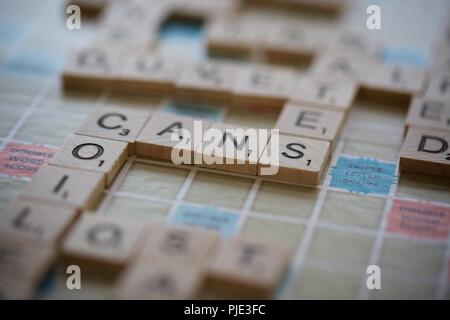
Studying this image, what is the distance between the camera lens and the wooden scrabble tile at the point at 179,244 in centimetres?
177

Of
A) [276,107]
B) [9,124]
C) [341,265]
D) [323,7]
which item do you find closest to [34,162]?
[9,124]

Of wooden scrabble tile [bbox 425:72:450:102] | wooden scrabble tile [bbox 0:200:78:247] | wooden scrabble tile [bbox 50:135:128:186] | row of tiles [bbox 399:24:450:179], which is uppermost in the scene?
wooden scrabble tile [bbox 425:72:450:102]

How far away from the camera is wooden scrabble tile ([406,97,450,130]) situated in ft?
7.71

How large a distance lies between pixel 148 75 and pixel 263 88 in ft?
1.41

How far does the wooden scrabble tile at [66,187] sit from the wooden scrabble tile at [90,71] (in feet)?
1.93

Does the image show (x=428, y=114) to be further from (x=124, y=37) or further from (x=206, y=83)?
(x=124, y=37)

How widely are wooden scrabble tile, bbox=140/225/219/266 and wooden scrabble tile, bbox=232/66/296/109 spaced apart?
77cm

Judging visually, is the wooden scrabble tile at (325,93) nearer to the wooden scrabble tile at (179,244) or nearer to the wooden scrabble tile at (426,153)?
the wooden scrabble tile at (426,153)

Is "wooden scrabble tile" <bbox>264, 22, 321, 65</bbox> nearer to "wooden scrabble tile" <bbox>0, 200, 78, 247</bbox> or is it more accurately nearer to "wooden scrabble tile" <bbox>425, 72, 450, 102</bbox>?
"wooden scrabble tile" <bbox>425, 72, 450, 102</bbox>

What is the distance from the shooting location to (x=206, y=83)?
8.39 feet

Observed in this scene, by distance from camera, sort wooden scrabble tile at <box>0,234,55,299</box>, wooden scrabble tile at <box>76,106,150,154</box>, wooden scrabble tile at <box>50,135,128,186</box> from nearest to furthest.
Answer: wooden scrabble tile at <box>0,234,55,299</box>, wooden scrabble tile at <box>50,135,128,186</box>, wooden scrabble tile at <box>76,106,150,154</box>

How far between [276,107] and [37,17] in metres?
1.25

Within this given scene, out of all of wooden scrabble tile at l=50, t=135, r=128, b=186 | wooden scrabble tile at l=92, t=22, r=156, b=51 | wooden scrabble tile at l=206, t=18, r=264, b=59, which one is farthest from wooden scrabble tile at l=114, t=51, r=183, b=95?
wooden scrabble tile at l=50, t=135, r=128, b=186
